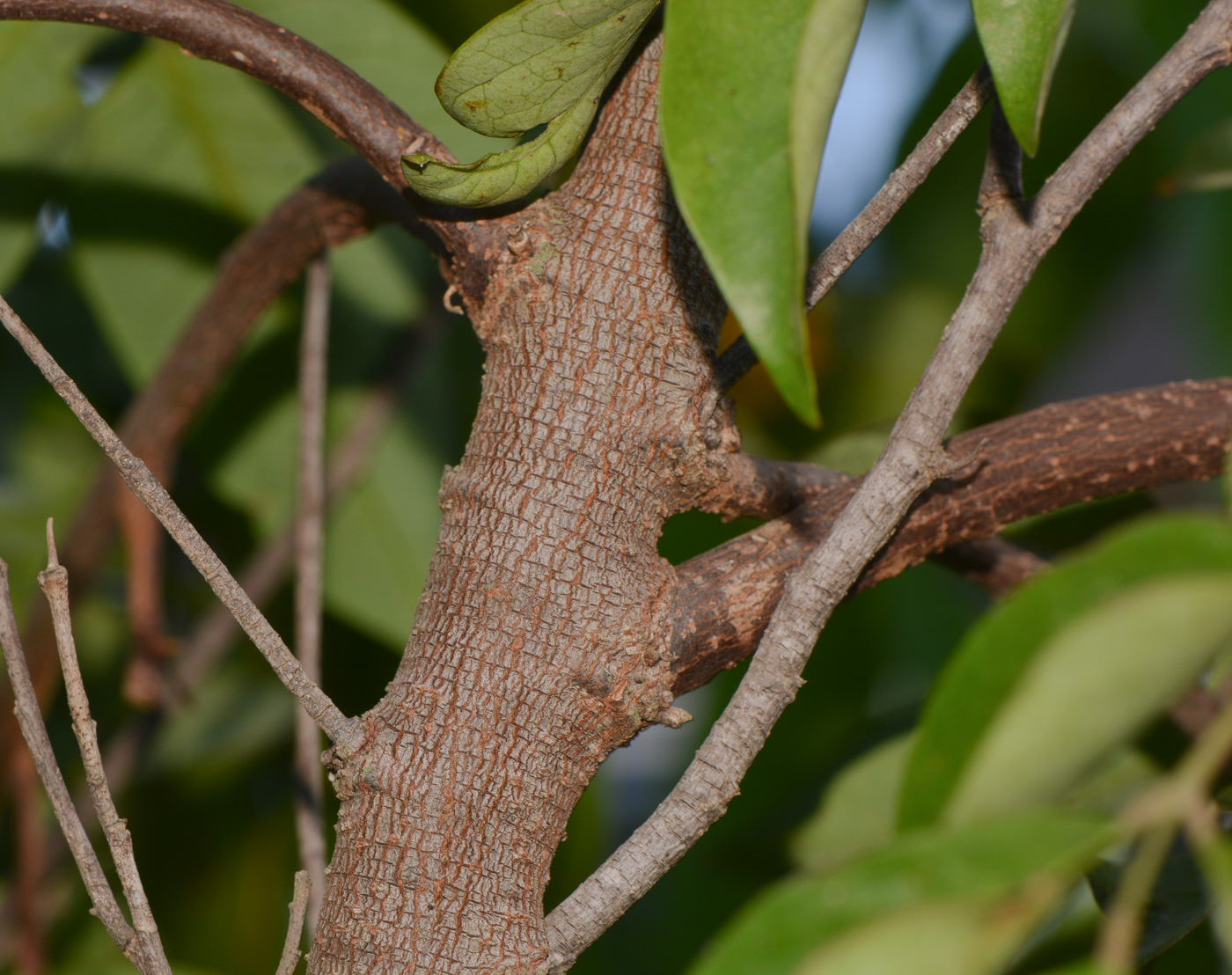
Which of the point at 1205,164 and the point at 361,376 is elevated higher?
the point at 361,376

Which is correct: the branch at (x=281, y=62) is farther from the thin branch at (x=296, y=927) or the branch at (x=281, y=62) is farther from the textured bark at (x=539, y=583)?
the thin branch at (x=296, y=927)

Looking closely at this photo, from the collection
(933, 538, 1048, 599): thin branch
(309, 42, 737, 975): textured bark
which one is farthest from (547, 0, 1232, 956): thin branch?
(933, 538, 1048, 599): thin branch

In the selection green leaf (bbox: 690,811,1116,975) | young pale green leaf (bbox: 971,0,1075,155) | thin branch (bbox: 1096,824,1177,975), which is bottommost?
thin branch (bbox: 1096,824,1177,975)

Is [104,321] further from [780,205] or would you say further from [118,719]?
[780,205]

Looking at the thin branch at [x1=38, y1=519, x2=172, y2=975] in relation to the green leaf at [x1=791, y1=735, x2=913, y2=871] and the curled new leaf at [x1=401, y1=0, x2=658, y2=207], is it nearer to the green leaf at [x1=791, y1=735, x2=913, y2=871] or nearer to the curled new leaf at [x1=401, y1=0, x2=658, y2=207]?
the curled new leaf at [x1=401, y1=0, x2=658, y2=207]

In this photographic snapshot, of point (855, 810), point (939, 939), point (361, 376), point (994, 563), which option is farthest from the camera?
point (361, 376)

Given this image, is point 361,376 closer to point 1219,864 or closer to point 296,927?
point 296,927

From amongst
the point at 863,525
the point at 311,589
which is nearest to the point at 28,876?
the point at 311,589
